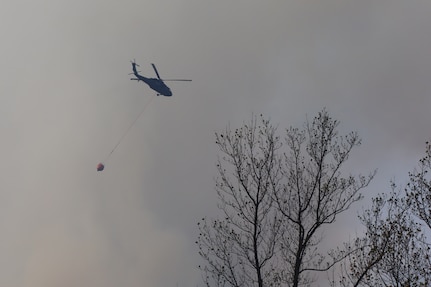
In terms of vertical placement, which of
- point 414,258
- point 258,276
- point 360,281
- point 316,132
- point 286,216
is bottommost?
point 258,276

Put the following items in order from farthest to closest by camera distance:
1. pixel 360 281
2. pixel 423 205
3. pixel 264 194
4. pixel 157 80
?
pixel 157 80
pixel 423 205
pixel 264 194
pixel 360 281

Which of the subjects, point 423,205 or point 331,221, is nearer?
point 331,221

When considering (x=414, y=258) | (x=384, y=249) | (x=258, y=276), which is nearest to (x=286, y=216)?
(x=258, y=276)

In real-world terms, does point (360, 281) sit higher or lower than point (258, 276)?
higher

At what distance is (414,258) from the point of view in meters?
21.8

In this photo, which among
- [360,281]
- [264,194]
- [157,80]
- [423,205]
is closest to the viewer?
[360,281]

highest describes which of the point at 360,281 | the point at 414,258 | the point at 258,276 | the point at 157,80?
the point at 157,80

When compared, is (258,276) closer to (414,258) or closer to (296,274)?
(296,274)

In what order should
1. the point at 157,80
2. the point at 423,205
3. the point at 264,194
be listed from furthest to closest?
the point at 157,80 < the point at 423,205 < the point at 264,194

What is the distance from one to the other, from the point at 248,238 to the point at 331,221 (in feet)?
11.9

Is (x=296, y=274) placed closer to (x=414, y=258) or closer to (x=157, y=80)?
(x=414, y=258)

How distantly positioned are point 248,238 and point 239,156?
3674mm

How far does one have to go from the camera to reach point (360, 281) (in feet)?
65.3

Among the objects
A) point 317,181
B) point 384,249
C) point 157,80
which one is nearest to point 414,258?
point 384,249
